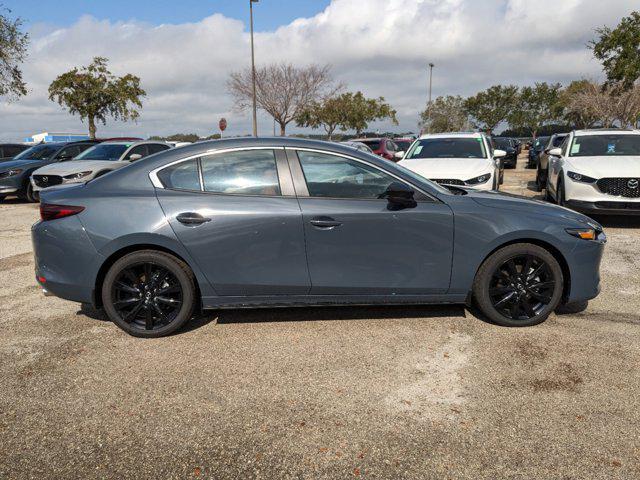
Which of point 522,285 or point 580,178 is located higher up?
point 580,178

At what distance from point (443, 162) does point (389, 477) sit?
758cm

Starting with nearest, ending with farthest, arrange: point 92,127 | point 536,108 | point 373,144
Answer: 1. point 373,144
2. point 92,127
3. point 536,108

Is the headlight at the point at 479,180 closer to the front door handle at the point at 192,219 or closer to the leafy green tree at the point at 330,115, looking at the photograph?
the front door handle at the point at 192,219

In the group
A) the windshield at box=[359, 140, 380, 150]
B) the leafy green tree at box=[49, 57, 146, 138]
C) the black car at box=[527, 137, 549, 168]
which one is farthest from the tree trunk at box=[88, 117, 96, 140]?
the black car at box=[527, 137, 549, 168]

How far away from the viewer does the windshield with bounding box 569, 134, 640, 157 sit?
910 cm

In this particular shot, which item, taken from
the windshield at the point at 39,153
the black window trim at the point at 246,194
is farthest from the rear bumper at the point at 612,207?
the windshield at the point at 39,153

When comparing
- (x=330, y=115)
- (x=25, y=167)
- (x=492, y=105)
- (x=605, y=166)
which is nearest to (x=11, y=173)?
(x=25, y=167)

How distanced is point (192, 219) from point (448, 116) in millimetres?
65261

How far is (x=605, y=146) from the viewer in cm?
934

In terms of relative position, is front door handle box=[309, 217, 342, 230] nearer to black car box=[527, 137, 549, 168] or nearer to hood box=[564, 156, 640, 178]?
hood box=[564, 156, 640, 178]

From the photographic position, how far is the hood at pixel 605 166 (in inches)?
310

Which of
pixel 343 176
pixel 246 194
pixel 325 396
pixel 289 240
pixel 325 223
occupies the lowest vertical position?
pixel 325 396

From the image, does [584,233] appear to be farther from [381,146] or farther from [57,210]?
[381,146]

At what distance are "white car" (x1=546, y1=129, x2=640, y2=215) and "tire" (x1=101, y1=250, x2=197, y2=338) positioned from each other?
685 centimetres
